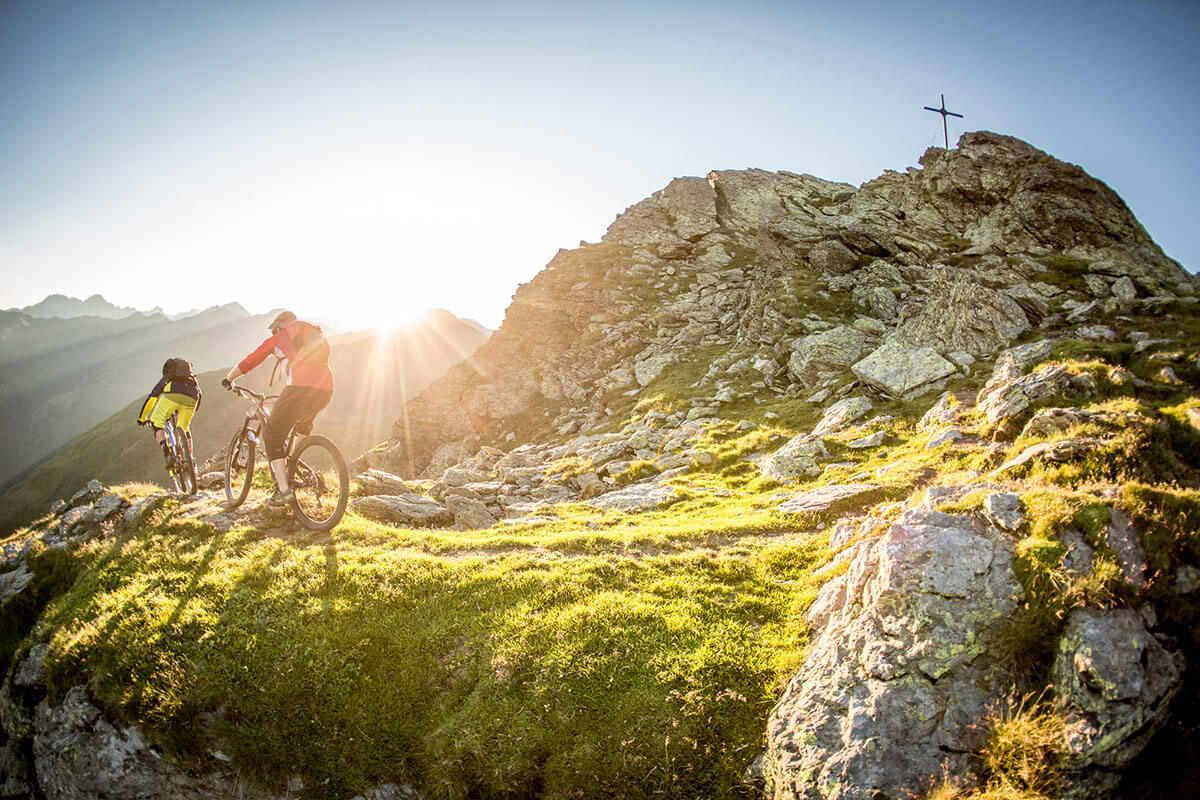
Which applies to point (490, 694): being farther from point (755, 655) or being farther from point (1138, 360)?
point (1138, 360)

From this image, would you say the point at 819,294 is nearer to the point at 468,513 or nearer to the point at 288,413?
the point at 468,513

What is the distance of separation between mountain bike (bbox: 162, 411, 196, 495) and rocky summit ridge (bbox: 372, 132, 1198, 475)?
26777mm

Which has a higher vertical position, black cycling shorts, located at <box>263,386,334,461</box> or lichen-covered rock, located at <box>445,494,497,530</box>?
black cycling shorts, located at <box>263,386,334,461</box>

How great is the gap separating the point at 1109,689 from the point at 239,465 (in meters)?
18.9

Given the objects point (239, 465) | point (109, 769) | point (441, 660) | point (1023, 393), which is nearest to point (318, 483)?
point (239, 465)

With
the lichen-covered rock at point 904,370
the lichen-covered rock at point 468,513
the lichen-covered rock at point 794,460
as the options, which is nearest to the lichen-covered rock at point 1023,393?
the lichen-covered rock at point 794,460

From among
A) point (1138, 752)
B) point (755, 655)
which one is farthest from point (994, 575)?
point (755, 655)

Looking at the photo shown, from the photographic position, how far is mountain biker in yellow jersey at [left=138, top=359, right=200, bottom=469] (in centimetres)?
1535

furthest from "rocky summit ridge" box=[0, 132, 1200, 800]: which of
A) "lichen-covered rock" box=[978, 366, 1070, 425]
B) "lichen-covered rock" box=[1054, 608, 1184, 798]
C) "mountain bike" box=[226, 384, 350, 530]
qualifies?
"mountain bike" box=[226, 384, 350, 530]

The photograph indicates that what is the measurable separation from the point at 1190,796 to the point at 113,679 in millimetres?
15169

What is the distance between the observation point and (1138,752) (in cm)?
553

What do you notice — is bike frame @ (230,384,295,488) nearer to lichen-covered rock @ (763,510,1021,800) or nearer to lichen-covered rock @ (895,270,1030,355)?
lichen-covered rock @ (763,510,1021,800)

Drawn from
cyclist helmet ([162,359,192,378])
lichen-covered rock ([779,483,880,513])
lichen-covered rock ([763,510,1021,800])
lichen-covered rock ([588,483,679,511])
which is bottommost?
lichen-covered rock ([588,483,679,511])

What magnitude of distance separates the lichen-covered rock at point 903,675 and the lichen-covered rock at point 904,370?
1912 centimetres
